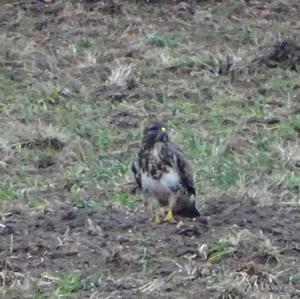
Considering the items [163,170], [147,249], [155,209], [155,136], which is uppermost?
[155,136]

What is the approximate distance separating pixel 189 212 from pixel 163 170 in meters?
0.41

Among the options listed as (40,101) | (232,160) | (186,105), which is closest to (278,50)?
(186,105)

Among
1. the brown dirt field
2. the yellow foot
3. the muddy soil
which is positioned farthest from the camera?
the yellow foot

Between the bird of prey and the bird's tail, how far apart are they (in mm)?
81

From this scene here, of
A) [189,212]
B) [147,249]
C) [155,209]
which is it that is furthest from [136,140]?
[147,249]

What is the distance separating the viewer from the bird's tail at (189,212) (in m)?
8.88

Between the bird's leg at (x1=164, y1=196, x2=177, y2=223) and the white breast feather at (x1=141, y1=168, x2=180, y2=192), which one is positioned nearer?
the white breast feather at (x1=141, y1=168, x2=180, y2=192)

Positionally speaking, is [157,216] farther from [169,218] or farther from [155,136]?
[155,136]

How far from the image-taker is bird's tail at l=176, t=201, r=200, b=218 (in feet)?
29.1

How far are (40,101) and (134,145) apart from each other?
176 cm

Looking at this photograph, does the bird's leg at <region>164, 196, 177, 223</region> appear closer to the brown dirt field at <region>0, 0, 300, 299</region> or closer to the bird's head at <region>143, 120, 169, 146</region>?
the brown dirt field at <region>0, 0, 300, 299</region>

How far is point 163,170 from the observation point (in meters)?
8.68

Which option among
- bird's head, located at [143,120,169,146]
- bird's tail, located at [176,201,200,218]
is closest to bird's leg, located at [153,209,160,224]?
bird's tail, located at [176,201,200,218]

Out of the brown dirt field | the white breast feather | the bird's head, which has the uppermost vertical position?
the bird's head
